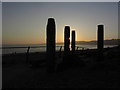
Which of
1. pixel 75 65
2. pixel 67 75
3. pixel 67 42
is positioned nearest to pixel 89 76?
pixel 67 75

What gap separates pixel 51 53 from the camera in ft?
24.7

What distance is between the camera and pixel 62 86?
555 centimetres

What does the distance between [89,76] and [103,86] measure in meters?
1.25

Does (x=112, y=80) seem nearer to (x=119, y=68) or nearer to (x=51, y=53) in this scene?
(x=119, y=68)

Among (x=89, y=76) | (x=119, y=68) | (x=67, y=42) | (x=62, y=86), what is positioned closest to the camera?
(x=62, y=86)

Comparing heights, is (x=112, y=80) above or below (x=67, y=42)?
below

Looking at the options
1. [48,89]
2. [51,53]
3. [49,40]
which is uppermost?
[49,40]

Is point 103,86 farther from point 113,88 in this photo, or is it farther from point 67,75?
point 67,75

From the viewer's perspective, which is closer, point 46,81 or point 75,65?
point 46,81

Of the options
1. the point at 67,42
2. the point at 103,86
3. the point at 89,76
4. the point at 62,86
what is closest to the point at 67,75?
the point at 89,76

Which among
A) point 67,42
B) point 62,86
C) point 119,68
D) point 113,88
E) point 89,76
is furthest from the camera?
point 67,42

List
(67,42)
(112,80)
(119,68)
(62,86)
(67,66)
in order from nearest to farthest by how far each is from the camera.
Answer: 1. (62,86)
2. (112,80)
3. (119,68)
4. (67,66)
5. (67,42)

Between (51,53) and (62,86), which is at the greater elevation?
(51,53)

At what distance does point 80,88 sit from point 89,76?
1393 millimetres
